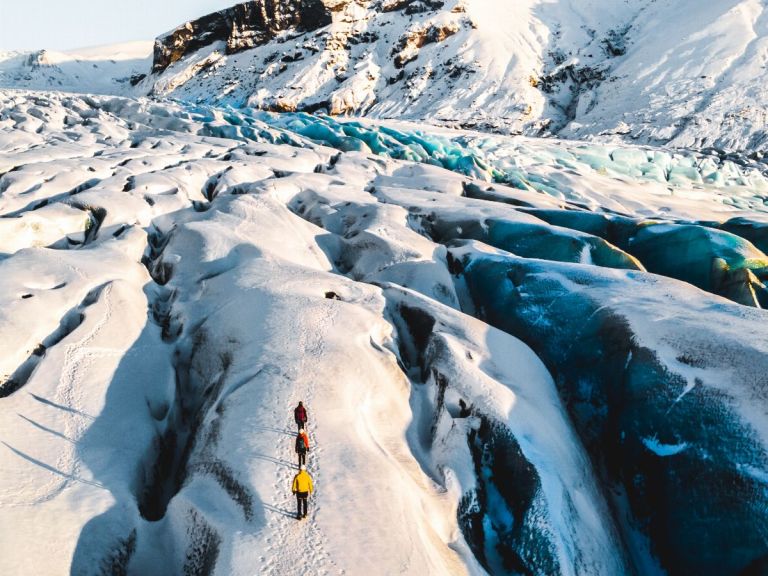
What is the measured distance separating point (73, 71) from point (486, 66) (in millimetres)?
82022

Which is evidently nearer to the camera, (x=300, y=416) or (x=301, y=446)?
(x=301, y=446)

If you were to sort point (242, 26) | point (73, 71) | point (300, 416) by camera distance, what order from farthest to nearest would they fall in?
point (73, 71) → point (242, 26) → point (300, 416)

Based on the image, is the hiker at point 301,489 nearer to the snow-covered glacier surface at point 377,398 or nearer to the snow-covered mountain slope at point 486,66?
the snow-covered glacier surface at point 377,398

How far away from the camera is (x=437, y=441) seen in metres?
6.48

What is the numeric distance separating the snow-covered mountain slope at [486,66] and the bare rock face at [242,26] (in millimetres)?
245

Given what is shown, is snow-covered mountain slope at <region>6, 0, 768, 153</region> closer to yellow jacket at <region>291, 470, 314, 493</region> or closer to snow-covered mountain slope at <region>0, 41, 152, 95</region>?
snow-covered mountain slope at <region>0, 41, 152, 95</region>

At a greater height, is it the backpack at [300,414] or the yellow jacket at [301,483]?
the backpack at [300,414]

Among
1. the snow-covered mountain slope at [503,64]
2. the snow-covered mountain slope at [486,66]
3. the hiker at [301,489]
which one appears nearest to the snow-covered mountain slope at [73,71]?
the snow-covered mountain slope at [486,66]

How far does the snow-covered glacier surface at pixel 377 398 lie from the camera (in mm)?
4994

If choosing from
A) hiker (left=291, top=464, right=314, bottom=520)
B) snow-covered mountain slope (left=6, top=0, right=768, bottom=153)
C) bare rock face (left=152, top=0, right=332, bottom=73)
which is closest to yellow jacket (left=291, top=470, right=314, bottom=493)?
hiker (left=291, top=464, right=314, bottom=520)

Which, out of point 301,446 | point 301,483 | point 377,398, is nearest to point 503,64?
point 377,398

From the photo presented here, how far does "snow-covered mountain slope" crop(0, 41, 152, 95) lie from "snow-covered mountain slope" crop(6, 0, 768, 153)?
482mm

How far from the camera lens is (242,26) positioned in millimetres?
84438

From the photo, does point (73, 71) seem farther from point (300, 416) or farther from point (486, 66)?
point (300, 416)
